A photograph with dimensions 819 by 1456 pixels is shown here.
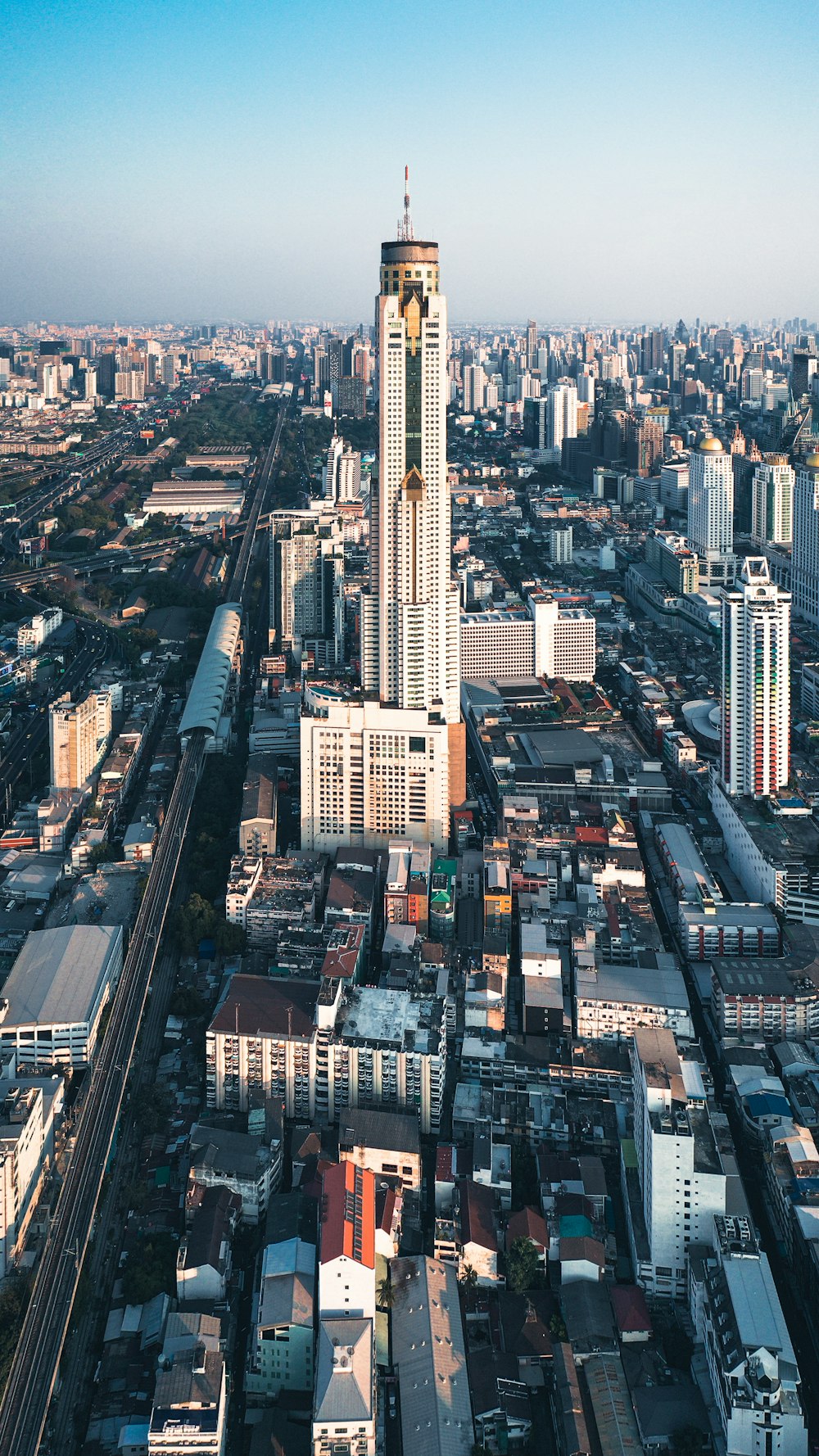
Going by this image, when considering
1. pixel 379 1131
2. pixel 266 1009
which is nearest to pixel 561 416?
pixel 266 1009

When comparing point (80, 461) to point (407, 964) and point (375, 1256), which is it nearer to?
point (407, 964)

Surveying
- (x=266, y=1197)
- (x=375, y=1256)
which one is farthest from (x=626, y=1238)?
(x=266, y=1197)

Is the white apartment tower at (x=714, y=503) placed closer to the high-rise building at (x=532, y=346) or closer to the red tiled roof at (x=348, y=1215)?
the red tiled roof at (x=348, y=1215)

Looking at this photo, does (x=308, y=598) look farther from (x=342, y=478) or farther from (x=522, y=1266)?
(x=522, y=1266)

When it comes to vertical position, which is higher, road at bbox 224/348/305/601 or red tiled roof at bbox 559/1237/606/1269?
road at bbox 224/348/305/601

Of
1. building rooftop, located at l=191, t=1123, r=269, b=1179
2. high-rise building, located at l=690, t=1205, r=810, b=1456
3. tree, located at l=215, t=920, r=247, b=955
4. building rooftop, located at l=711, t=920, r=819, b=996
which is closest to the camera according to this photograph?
high-rise building, located at l=690, t=1205, r=810, b=1456

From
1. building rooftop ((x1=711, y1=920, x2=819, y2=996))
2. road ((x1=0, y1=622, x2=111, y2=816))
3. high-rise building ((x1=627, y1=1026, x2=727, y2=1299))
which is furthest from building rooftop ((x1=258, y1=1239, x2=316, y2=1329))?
road ((x1=0, y1=622, x2=111, y2=816))

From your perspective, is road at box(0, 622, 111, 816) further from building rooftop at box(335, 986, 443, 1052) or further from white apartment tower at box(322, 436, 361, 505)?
white apartment tower at box(322, 436, 361, 505)
